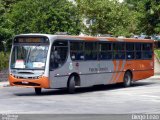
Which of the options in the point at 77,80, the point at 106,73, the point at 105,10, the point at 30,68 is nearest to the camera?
the point at 30,68

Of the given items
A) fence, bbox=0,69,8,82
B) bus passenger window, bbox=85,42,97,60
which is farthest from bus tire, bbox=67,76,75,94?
fence, bbox=0,69,8,82

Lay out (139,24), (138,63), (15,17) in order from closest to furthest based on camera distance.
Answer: (138,63)
(15,17)
(139,24)

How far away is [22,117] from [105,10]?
29175 mm

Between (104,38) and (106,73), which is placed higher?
(104,38)

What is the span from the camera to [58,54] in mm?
24672

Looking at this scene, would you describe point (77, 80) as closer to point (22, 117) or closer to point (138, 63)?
point (138, 63)

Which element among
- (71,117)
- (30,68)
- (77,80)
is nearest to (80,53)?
(77,80)

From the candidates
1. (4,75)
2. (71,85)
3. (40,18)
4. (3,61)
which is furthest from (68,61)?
(40,18)

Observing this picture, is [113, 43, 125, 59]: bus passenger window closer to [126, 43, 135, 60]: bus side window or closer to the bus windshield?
[126, 43, 135, 60]: bus side window

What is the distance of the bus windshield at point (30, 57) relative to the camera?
24125 millimetres

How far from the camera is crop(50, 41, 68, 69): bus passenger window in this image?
24.3 meters

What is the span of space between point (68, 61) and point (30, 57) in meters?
1.85

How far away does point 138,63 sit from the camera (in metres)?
31.3

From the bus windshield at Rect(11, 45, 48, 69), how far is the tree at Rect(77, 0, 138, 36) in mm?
19909
